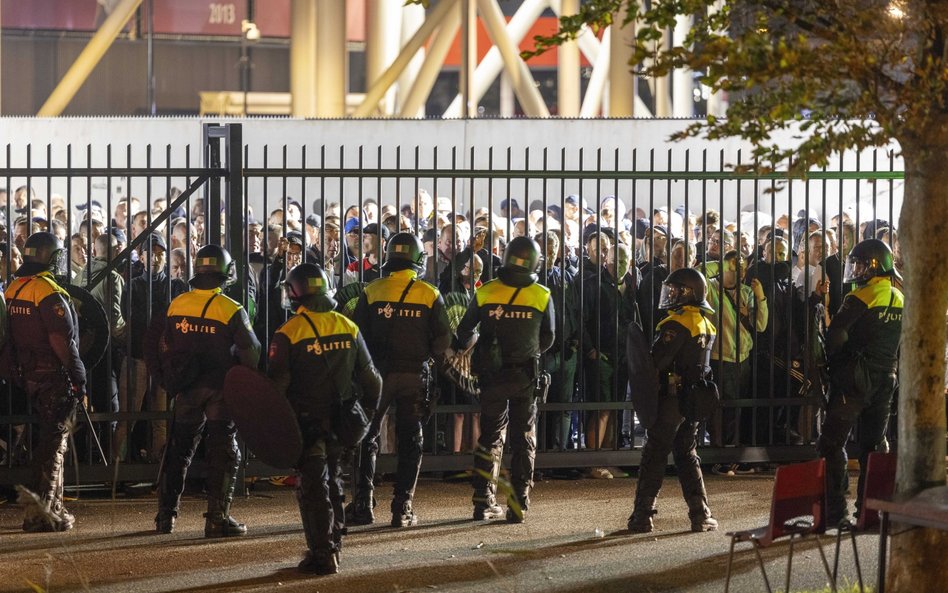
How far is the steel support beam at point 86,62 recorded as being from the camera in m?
19.0

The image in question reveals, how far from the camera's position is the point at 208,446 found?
9.13 metres

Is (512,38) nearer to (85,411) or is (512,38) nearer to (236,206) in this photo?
(236,206)

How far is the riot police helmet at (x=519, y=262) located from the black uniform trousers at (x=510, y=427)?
605 mm

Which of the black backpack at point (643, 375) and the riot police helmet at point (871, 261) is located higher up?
the riot police helmet at point (871, 261)

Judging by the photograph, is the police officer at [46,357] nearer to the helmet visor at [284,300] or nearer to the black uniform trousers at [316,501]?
the helmet visor at [284,300]

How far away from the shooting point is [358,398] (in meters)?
8.47

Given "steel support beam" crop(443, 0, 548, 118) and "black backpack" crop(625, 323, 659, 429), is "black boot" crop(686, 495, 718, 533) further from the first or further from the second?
"steel support beam" crop(443, 0, 548, 118)

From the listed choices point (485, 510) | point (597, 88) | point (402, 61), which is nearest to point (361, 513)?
point (485, 510)

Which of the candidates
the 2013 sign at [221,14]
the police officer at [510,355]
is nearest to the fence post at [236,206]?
the police officer at [510,355]

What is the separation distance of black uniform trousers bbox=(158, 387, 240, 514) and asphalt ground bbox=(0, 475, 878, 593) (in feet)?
0.87

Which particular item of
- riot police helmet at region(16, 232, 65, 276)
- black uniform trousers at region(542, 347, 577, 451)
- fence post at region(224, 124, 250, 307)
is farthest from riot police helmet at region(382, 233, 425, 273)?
riot police helmet at region(16, 232, 65, 276)

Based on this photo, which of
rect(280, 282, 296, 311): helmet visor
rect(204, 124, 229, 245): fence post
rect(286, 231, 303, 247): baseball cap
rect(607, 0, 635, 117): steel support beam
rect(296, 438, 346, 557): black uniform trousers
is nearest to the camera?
rect(296, 438, 346, 557): black uniform trousers

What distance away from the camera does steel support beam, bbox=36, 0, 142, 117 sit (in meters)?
19.0

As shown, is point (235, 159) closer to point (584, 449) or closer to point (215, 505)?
point (215, 505)
